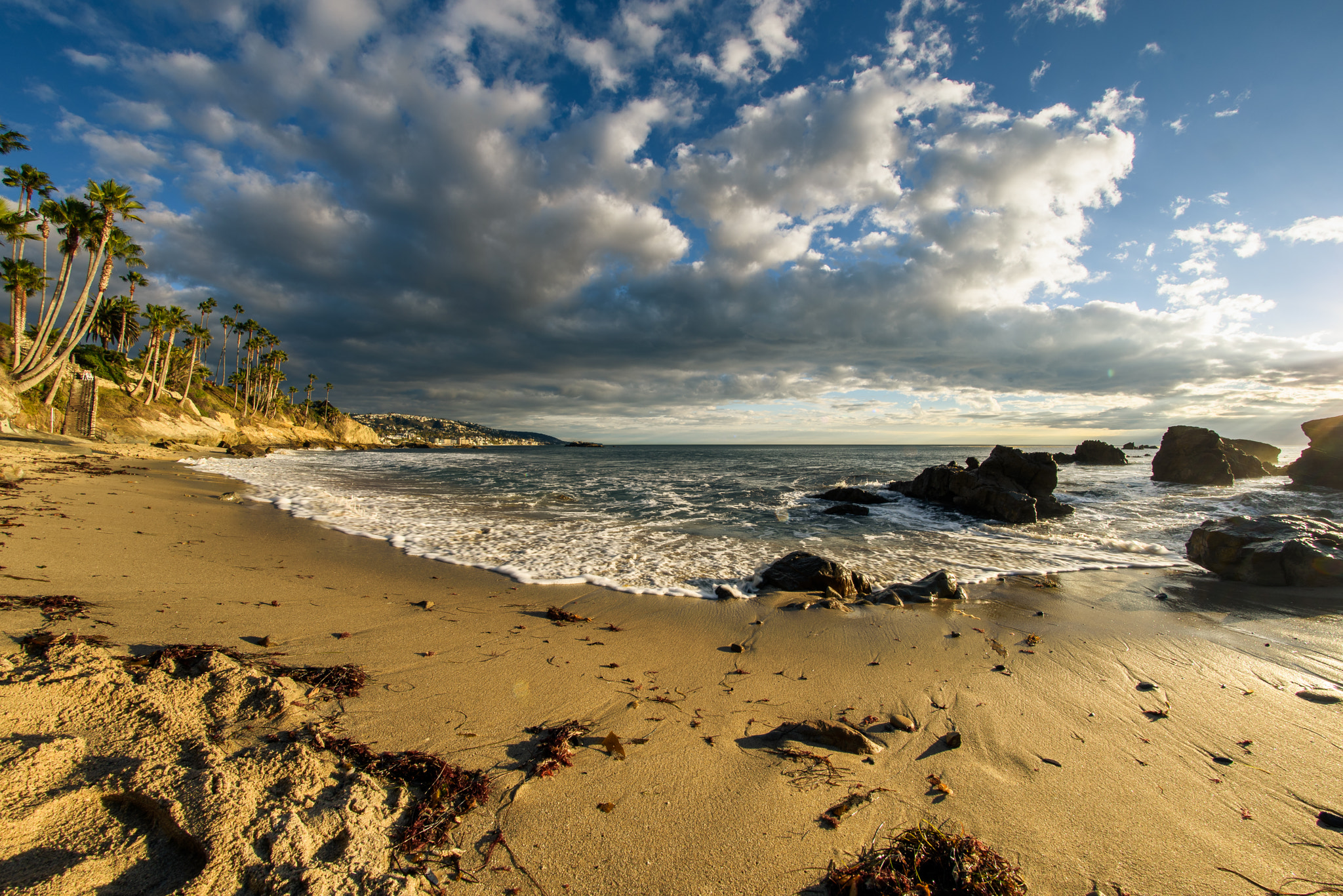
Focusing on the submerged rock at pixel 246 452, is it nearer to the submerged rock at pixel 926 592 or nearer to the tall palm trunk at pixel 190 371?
the tall palm trunk at pixel 190 371

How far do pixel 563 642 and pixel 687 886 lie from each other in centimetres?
359

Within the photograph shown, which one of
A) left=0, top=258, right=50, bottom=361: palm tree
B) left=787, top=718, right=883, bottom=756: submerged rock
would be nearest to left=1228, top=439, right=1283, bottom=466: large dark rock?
left=787, top=718, right=883, bottom=756: submerged rock

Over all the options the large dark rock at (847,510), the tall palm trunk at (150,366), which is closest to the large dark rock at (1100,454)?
the large dark rock at (847,510)

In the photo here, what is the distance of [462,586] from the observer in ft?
26.2

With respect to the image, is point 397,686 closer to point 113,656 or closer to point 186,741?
point 186,741

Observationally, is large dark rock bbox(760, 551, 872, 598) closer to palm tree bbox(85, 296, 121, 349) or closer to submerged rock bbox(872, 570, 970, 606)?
submerged rock bbox(872, 570, 970, 606)

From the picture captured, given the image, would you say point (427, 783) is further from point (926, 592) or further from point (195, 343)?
point (195, 343)

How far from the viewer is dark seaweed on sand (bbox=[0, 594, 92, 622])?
4875mm

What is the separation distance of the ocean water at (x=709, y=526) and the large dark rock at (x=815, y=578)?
30.1 inches

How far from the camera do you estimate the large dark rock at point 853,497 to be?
21531 millimetres

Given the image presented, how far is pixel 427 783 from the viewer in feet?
9.95

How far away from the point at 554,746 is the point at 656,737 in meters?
0.83

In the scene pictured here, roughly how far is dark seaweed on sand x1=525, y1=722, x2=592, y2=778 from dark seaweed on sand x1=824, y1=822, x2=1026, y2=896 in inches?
72.8

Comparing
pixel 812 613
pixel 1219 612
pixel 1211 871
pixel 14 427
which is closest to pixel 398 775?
pixel 1211 871
